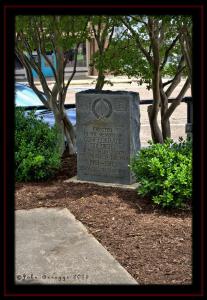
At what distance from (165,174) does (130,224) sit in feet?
2.06

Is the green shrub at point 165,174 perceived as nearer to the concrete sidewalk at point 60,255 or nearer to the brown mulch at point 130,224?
the brown mulch at point 130,224

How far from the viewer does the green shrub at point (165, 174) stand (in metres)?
4.32

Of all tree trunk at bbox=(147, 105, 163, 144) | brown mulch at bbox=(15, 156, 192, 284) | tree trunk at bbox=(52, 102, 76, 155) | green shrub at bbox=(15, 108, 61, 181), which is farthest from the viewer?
tree trunk at bbox=(52, 102, 76, 155)

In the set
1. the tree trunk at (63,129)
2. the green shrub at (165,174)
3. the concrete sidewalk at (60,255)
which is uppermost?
the tree trunk at (63,129)

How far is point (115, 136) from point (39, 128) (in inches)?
42.8

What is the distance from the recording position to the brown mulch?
3309 mm

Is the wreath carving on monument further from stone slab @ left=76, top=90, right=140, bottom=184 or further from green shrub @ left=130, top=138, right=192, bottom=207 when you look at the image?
green shrub @ left=130, top=138, right=192, bottom=207

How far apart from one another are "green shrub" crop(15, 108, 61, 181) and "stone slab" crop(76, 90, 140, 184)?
13.9 inches

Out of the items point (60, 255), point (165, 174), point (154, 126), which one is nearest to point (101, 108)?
point (154, 126)

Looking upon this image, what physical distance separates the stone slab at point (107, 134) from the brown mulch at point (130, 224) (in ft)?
0.85

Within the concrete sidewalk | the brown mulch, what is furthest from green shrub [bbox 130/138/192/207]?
the concrete sidewalk

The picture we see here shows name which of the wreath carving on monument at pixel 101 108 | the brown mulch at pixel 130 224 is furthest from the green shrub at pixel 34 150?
the wreath carving on monument at pixel 101 108
